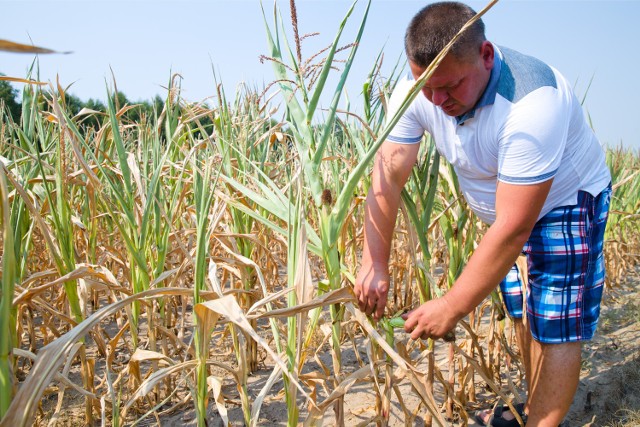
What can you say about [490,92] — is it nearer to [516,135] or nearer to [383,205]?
[516,135]

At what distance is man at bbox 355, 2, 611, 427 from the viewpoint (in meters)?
1.43

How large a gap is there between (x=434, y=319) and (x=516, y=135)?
1.89 feet

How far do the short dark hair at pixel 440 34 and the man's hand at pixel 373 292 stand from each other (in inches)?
25.3

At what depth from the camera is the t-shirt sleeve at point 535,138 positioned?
4.63 ft

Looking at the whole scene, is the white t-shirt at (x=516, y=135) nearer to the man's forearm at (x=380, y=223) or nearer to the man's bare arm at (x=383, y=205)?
the man's bare arm at (x=383, y=205)

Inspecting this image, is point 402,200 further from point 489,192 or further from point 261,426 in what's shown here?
point 261,426

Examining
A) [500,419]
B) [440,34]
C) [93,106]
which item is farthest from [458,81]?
[93,106]

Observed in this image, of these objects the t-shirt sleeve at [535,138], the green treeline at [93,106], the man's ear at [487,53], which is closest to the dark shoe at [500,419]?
the t-shirt sleeve at [535,138]

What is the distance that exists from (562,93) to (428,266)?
0.74 metres

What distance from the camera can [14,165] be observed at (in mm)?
1914

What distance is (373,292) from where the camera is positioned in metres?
1.53

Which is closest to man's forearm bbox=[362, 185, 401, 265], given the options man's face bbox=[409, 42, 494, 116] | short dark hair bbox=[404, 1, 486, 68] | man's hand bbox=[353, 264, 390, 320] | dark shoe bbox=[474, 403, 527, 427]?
man's hand bbox=[353, 264, 390, 320]

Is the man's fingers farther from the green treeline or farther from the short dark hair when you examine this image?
the green treeline

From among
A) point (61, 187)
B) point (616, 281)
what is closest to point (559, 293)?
point (61, 187)
